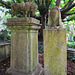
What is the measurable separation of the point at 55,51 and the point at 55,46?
158 mm

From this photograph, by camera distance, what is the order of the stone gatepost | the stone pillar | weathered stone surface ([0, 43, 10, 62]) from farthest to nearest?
weathered stone surface ([0, 43, 10, 62])
the stone gatepost
the stone pillar

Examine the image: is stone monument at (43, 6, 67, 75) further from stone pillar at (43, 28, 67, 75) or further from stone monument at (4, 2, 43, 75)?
stone monument at (4, 2, 43, 75)

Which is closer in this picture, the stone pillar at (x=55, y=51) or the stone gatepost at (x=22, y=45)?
the stone pillar at (x=55, y=51)

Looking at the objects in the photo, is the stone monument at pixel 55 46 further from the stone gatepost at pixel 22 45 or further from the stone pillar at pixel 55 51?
the stone gatepost at pixel 22 45

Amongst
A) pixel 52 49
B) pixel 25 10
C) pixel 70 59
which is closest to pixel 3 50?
pixel 25 10

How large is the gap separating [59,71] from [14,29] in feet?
6.71

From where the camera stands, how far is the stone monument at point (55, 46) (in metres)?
2.07

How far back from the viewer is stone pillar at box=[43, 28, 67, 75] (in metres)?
2.07

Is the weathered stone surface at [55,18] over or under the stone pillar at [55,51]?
over

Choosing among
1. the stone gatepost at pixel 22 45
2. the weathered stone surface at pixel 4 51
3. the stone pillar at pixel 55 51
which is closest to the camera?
the stone pillar at pixel 55 51

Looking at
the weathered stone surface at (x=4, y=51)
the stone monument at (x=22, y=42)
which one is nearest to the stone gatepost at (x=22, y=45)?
the stone monument at (x=22, y=42)

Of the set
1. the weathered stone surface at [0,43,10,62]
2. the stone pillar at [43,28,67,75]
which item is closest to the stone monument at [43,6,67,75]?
the stone pillar at [43,28,67,75]

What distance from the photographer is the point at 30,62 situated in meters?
2.39

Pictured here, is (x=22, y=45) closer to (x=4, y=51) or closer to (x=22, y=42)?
(x=22, y=42)
